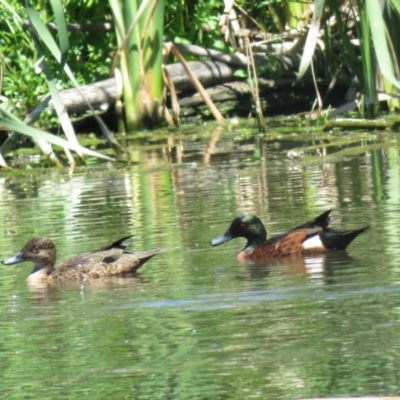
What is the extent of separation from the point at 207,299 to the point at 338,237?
147 cm

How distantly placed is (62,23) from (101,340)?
2204 mm

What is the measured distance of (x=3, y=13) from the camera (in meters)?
16.6

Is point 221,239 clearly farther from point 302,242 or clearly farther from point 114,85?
point 114,85

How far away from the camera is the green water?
5164 millimetres

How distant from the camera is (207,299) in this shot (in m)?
6.71

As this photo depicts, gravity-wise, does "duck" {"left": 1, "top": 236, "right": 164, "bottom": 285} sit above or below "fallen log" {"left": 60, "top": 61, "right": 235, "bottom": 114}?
below

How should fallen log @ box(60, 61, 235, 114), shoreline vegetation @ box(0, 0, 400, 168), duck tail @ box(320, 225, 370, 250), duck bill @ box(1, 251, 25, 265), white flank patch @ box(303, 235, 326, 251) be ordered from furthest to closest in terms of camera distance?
fallen log @ box(60, 61, 235, 114) < shoreline vegetation @ box(0, 0, 400, 168) < duck bill @ box(1, 251, 25, 265) < white flank patch @ box(303, 235, 326, 251) < duck tail @ box(320, 225, 370, 250)

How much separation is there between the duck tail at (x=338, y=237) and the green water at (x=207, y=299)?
10 centimetres

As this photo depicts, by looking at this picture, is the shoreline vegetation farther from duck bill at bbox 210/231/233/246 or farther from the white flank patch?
the white flank patch

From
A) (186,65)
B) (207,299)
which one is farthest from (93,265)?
(186,65)

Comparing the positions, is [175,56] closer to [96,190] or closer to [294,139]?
[294,139]

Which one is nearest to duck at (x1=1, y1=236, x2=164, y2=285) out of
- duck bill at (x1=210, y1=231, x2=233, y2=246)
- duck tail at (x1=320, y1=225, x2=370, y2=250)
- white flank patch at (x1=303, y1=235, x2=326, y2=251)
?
duck bill at (x1=210, y1=231, x2=233, y2=246)

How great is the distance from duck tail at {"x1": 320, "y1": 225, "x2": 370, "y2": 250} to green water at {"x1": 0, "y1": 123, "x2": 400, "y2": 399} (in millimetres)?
95

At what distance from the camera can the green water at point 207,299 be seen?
16.9 feet
